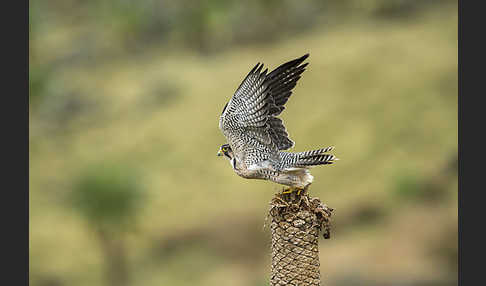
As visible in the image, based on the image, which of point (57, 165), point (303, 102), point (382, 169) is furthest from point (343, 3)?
point (57, 165)

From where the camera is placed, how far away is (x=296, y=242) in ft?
23.7

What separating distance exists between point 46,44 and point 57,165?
97.7ft

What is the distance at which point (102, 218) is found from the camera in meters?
32.3

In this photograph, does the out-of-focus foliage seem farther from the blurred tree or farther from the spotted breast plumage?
the spotted breast plumage

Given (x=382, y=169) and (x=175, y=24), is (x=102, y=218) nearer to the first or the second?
(x=382, y=169)

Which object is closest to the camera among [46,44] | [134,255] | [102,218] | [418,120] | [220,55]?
[102,218]

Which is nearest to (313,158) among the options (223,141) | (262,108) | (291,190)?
(291,190)

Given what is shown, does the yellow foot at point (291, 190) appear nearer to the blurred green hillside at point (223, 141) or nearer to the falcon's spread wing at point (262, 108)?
the falcon's spread wing at point (262, 108)

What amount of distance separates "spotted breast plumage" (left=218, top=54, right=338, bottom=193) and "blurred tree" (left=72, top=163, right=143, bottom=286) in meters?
23.5

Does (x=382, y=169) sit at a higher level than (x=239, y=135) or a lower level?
higher

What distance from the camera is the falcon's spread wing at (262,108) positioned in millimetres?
9078

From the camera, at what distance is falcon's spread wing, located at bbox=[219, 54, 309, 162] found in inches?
357

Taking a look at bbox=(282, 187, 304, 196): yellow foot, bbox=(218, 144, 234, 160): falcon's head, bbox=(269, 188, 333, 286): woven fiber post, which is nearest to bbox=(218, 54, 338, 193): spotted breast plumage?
bbox=(218, 144, 234, 160): falcon's head

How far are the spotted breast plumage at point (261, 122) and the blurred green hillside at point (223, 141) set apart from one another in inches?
547
